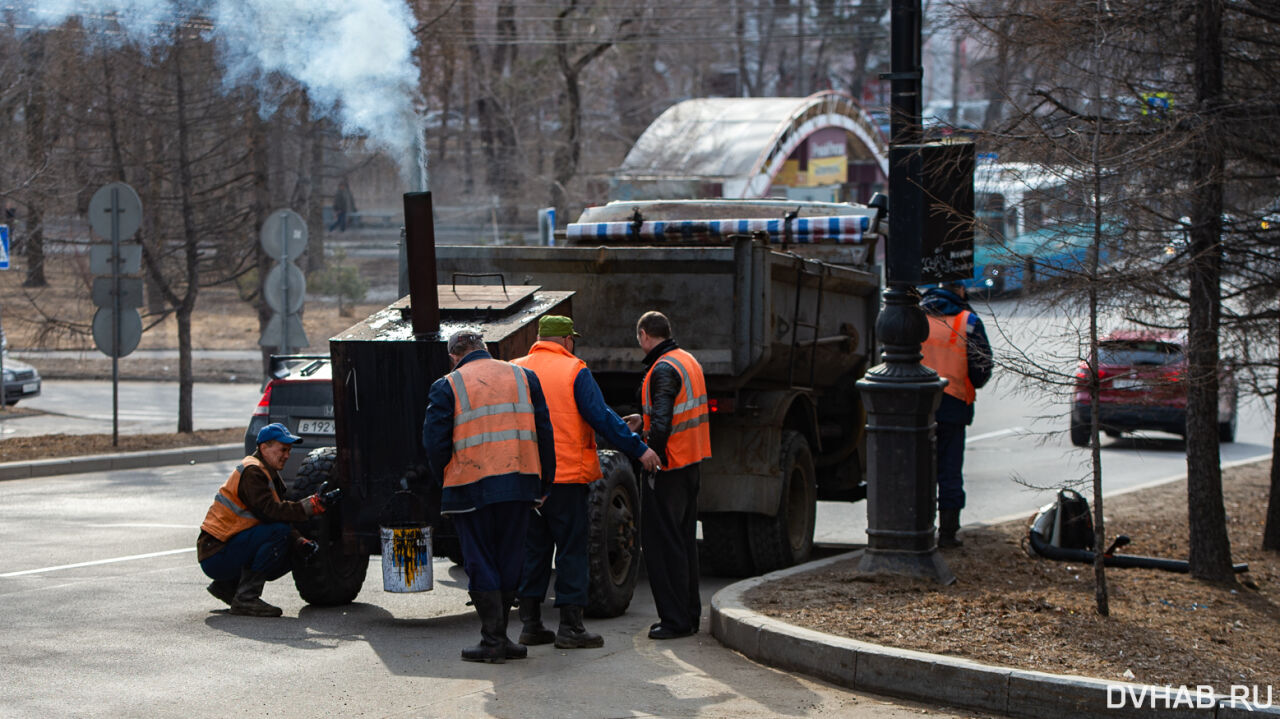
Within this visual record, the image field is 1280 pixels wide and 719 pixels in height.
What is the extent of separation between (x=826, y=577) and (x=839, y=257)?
144 inches

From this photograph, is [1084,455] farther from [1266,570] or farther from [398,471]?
[398,471]

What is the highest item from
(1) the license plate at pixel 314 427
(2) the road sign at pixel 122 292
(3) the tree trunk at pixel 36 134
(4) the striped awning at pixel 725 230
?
(3) the tree trunk at pixel 36 134

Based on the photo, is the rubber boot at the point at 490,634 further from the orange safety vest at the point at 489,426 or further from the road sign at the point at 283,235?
the road sign at the point at 283,235

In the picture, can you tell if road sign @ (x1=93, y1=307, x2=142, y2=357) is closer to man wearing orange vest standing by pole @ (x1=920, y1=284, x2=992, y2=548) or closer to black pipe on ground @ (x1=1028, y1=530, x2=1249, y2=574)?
man wearing orange vest standing by pole @ (x1=920, y1=284, x2=992, y2=548)

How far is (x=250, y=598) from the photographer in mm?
8297

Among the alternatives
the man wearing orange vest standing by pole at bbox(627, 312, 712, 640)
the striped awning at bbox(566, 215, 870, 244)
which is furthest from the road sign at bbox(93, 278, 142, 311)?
the man wearing orange vest standing by pole at bbox(627, 312, 712, 640)

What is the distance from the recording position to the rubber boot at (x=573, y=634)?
751 centimetres

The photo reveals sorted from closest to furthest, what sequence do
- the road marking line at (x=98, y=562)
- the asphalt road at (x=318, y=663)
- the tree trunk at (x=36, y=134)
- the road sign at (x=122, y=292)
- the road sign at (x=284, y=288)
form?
the asphalt road at (x=318, y=663) < the road marking line at (x=98, y=562) < the road sign at (x=122, y=292) < the tree trunk at (x=36, y=134) < the road sign at (x=284, y=288)

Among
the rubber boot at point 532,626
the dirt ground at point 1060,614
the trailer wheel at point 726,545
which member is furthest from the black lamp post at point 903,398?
the rubber boot at point 532,626

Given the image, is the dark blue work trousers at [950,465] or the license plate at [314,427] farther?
the license plate at [314,427]

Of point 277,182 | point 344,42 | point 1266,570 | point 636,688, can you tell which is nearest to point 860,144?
point 277,182

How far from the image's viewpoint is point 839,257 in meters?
11.8

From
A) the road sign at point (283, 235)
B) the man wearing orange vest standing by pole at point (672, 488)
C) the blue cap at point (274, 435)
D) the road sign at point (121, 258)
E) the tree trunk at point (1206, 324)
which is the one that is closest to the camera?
the man wearing orange vest standing by pole at point (672, 488)

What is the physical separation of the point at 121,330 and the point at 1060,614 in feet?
40.0
